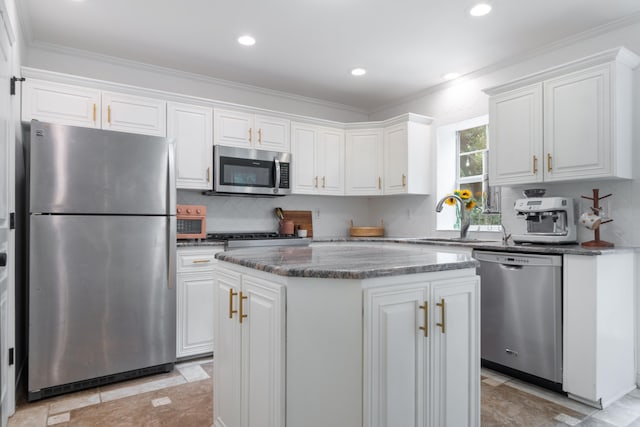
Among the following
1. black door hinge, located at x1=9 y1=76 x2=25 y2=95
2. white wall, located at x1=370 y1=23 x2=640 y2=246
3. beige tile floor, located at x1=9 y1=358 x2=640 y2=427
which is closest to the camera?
beige tile floor, located at x1=9 y1=358 x2=640 y2=427

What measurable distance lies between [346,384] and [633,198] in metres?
2.60

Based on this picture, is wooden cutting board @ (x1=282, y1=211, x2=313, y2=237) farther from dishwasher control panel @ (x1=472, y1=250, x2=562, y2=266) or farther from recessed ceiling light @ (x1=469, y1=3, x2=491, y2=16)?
recessed ceiling light @ (x1=469, y1=3, x2=491, y2=16)

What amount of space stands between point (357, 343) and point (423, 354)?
1.09 ft

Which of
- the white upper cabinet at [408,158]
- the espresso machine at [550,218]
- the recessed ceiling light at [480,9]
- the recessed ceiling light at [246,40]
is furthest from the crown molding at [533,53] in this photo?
the recessed ceiling light at [246,40]

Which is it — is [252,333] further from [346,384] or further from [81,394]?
[81,394]

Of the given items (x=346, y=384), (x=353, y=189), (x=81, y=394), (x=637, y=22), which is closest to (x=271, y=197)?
(x=353, y=189)

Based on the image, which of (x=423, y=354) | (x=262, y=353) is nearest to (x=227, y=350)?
(x=262, y=353)

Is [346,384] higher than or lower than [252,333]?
lower

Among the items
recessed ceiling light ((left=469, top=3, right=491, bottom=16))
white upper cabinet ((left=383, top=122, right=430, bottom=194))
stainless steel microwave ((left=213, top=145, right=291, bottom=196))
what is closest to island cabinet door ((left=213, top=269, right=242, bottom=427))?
stainless steel microwave ((left=213, top=145, right=291, bottom=196))

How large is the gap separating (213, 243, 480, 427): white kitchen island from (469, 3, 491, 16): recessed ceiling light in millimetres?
1915

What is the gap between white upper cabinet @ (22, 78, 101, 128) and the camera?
2.84 meters

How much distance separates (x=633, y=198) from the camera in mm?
2770

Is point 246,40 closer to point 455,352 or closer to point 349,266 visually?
point 349,266

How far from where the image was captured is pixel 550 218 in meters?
2.97
